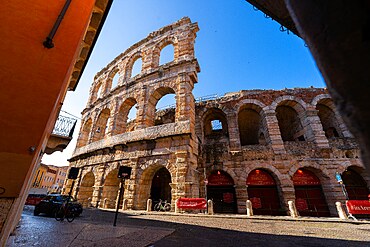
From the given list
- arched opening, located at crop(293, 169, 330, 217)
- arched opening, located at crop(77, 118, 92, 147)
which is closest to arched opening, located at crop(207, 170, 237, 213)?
arched opening, located at crop(293, 169, 330, 217)

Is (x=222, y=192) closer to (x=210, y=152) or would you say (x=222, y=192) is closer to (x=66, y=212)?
(x=210, y=152)

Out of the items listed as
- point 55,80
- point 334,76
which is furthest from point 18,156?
point 334,76

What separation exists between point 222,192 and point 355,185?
32.2ft

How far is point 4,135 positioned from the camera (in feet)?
8.37

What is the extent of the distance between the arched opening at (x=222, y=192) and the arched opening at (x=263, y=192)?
53.3 inches

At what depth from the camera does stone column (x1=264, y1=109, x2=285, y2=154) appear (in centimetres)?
1147

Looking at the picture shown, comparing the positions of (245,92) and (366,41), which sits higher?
(245,92)

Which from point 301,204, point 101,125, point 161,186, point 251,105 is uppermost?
point 251,105

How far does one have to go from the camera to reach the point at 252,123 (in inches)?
642

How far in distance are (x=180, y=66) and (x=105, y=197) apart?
11.1 m

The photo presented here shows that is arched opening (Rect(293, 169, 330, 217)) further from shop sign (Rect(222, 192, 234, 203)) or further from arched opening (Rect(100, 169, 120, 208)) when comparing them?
arched opening (Rect(100, 169, 120, 208))

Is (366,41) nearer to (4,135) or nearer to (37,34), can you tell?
(4,135)

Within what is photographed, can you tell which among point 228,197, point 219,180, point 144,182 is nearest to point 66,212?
point 144,182

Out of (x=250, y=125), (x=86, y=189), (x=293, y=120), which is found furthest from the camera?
(x=250, y=125)
